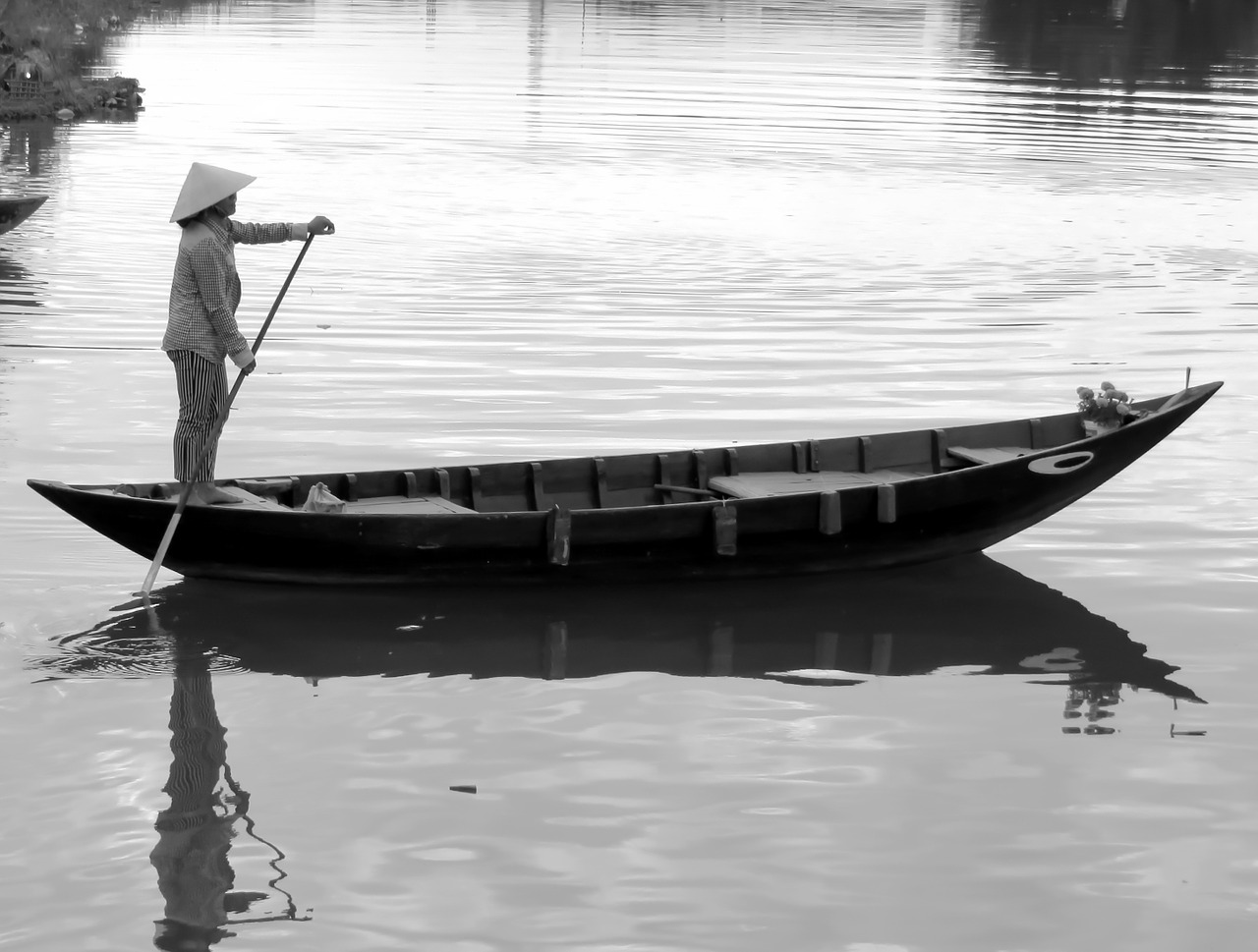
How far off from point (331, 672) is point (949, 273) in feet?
43.0

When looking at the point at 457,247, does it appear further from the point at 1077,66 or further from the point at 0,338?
the point at 1077,66

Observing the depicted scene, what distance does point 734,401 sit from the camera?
1346 centimetres

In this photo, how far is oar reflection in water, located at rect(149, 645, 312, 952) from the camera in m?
5.93

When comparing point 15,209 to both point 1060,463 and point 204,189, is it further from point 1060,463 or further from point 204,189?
point 1060,463

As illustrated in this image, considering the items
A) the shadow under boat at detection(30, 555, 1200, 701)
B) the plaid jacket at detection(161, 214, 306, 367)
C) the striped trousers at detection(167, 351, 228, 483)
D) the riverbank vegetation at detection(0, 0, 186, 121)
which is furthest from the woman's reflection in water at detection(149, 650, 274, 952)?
the riverbank vegetation at detection(0, 0, 186, 121)

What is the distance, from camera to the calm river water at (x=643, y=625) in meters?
6.22

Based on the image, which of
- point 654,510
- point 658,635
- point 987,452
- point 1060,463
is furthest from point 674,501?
point 1060,463

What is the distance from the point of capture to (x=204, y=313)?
881 centimetres

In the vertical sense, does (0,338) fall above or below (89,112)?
below

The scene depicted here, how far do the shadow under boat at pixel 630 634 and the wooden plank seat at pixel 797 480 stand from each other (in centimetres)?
57

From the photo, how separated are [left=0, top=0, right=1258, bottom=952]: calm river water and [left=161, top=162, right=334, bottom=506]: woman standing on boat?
0.85 metres

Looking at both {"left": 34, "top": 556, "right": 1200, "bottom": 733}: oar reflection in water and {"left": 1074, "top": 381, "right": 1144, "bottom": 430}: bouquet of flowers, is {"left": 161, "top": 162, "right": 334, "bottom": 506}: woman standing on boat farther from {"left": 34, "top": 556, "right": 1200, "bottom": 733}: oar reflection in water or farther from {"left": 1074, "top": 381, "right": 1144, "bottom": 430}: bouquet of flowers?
{"left": 1074, "top": 381, "right": 1144, "bottom": 430}: bouquet of flowers

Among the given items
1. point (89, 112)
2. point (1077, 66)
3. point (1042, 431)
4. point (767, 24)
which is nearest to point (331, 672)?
point (1042, 431)

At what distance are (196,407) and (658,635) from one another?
2.94 m
